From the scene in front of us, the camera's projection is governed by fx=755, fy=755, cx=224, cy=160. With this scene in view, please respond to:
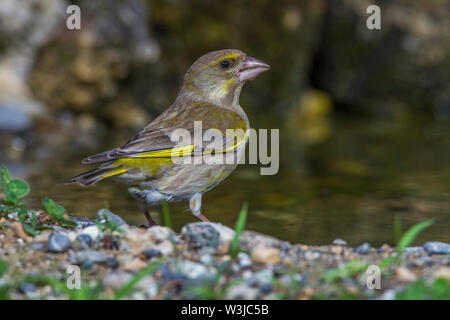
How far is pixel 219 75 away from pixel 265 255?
77.2 inches

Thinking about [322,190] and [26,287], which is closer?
[26,287]

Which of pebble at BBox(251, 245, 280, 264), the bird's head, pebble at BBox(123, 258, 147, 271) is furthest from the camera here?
the bird's head

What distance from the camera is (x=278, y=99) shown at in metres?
13.1

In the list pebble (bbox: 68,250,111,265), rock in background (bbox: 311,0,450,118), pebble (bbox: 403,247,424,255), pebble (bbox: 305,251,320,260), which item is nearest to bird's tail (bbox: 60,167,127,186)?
pebble (bbox: 68,250,111,265)

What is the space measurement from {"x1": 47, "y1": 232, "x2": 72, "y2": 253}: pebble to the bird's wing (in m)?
0.80

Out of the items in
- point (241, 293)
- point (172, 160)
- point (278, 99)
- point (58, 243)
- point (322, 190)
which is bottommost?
point (241, 293)

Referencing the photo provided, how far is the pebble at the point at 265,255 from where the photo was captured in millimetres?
3775

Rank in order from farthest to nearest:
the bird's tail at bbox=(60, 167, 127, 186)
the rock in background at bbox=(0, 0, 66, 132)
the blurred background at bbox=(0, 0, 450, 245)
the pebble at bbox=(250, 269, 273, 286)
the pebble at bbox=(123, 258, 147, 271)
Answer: the rock in background at bbox=(0, 0, 66, 132) < the blurred background at bbox=(0, 0, 450, 245) < the bird's tail at bbox=(60, 167, 127, 186) < the pebble at bbox=(123, 258, 147, 271) < the pebble at bbox=(250, 269, 273, 286)

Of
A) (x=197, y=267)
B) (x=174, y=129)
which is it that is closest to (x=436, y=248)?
(x=197, y=267)

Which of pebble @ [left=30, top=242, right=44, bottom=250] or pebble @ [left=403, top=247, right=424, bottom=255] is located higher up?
pebble @ [left=30, top=242, right=44, bottom=250]

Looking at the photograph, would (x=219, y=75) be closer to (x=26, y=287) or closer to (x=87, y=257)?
(x=87, y=257)

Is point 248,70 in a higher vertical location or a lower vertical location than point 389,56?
lower

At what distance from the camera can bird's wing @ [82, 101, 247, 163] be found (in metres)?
4.66

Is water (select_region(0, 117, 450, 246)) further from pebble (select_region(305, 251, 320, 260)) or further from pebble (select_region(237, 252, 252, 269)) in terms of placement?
pebble (select_region(237, 252, 252, 269))
